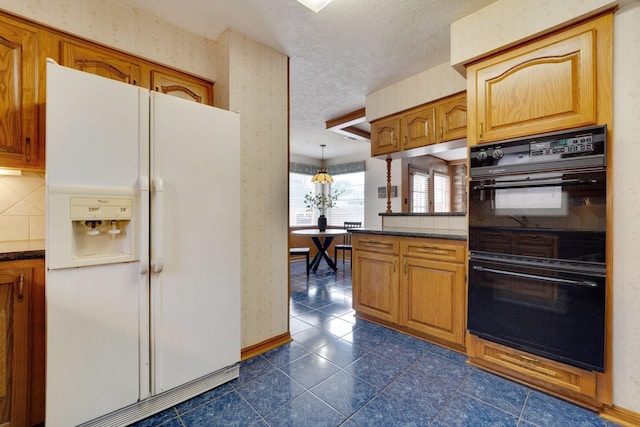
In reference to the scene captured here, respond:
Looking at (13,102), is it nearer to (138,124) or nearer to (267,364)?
(138,124)

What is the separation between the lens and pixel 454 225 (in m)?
2.65

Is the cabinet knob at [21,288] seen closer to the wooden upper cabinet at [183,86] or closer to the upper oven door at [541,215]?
the wooden upper cabinet at [183,86]

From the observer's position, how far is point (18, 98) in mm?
1498

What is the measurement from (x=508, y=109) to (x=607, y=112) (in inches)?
18.2

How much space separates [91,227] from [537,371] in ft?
8.60

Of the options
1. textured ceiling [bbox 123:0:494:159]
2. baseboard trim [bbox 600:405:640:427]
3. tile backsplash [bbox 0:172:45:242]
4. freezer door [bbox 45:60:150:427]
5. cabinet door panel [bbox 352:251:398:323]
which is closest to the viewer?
freezer door [bbox 45:60:150:427]

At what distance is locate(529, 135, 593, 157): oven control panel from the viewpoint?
1.50 metres

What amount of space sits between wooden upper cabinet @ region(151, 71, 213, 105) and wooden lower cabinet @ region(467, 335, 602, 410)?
2.69 m

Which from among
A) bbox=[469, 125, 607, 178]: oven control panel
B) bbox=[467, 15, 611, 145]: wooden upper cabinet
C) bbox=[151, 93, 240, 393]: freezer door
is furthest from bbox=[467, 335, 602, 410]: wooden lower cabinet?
bbox=[151, 93, 240, 393]: freezer door

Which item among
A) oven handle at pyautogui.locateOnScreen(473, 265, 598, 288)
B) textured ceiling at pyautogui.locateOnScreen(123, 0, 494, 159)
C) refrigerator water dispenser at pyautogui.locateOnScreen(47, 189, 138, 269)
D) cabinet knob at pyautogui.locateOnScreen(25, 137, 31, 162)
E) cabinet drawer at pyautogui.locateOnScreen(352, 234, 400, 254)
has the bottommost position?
oven handle at pyautogui.locateOnScreen(473, 265, 598, 288)

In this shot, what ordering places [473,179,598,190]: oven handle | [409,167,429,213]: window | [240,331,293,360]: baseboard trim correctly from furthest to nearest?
1. [409,167,429,213]: window
2. [240,331,293,360]: baseboard trim
3. [473,179,598,190]: oven handle

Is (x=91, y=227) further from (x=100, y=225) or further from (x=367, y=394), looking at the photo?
(x=367, y=394)

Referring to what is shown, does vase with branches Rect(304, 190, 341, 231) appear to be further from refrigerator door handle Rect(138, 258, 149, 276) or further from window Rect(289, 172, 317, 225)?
refrigerator door handle Rect(138, 258, 149, 276)

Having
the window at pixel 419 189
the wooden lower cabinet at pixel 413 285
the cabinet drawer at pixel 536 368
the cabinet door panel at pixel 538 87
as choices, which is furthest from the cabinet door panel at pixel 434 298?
the window at pixel 419 189
